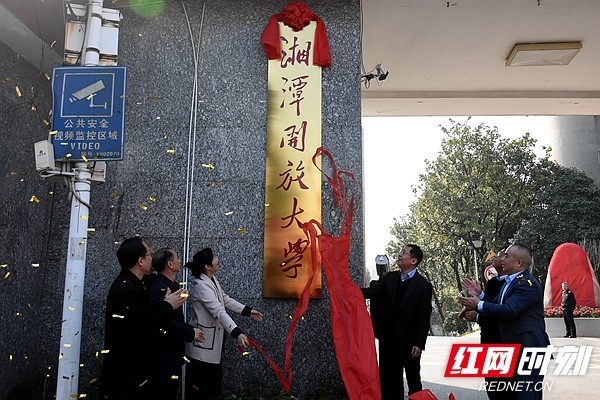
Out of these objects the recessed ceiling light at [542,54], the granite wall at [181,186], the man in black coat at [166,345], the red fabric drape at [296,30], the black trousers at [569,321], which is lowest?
the black trousers at [569,321]

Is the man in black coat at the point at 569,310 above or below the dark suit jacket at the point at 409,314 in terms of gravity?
below

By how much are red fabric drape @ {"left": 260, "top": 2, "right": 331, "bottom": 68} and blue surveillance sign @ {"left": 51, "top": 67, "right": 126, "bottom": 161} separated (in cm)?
154

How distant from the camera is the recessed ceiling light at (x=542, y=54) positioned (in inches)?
228

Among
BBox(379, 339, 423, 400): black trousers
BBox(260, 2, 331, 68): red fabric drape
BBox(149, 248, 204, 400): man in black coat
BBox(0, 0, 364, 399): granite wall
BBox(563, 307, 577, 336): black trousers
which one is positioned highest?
BBox(260, 2, 331, 68): red fabric drape

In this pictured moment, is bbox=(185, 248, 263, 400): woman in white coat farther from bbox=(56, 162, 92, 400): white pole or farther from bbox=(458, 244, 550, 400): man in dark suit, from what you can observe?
bbox=(458, 244, 550, 400): man in dark suit

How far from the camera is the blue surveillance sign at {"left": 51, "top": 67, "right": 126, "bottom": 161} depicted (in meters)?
3.16

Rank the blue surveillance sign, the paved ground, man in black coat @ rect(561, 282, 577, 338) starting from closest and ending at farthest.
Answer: the blue surveillance sign < the paved ground < man in black coat @ rect(561, 282, 577, 338)

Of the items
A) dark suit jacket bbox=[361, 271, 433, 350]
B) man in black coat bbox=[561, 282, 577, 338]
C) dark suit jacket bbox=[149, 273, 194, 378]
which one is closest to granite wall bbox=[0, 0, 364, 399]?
dark suit jacket bbox=[361, 271, 433, 350]

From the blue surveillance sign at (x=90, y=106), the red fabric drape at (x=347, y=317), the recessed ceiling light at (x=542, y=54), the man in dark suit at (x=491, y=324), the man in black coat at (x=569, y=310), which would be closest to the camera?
the blue surveillance sign at (x=90, y=106)

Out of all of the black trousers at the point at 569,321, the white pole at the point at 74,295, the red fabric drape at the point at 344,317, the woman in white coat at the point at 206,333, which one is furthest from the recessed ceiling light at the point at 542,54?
the black trousers at the point at 569,321

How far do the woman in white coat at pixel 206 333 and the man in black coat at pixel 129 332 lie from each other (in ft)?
1.69

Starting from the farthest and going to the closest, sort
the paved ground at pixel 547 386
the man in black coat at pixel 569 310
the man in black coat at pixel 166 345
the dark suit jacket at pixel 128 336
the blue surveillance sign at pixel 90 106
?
the man in black coat at pixel 569 310, the paved ground at pixel 547 386, the blue surveillance sign at pixel 90 106, the man in black coat at pixel 166 345, the dark suit jacket at pixel 128 336

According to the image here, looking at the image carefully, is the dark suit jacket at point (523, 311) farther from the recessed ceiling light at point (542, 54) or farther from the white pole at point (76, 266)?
the recessed ceiling light at point (542, 54)

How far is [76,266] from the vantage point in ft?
10.2
